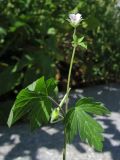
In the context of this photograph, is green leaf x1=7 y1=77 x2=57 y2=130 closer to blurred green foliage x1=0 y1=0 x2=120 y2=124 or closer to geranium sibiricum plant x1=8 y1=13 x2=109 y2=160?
geranium sibiricum plant x1=8 y1=13 x2=109 y2=160

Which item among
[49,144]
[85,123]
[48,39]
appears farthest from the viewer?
[48,39]

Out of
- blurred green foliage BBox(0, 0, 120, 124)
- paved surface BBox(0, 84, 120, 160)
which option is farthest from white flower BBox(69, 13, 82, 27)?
blurred green foliage BBox(0, 0, 120, 124)

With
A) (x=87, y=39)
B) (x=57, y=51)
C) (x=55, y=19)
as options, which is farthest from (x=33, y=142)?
(x=87, y=39)

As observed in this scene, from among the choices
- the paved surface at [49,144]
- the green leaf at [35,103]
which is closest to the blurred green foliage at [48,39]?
the paved surface at [49,144]

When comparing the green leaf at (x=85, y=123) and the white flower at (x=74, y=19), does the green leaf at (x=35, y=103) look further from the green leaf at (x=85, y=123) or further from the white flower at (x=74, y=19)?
the white flower at (x=74, y=19)

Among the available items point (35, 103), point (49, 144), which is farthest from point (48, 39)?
point (35, 103)

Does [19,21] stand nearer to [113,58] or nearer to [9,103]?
[9,103]

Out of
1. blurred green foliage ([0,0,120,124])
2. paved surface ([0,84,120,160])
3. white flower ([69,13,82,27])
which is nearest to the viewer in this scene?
white flower ([69,13,82,27])

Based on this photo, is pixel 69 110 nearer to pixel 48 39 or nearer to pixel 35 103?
pixel 35 103
